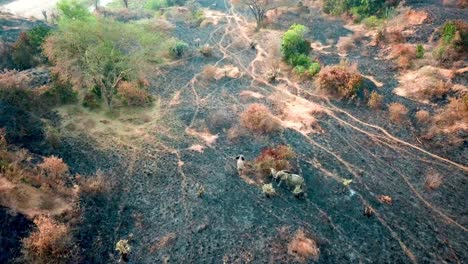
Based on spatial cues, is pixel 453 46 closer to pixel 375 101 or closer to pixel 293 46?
pixel 375 101

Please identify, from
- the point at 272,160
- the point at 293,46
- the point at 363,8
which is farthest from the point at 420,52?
the point at 272,160

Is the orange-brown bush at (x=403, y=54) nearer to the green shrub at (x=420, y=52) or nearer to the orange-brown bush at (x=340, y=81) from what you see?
the green shrub at (x=420, y=52)

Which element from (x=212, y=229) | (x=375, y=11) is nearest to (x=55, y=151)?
(x=212, y=229)

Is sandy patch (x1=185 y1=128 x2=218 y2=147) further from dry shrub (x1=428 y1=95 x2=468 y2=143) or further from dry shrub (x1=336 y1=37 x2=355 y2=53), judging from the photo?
dry shrub (x1=336 y1=37 x2=355 y2=53)

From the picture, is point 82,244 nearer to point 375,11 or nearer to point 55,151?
point 55,151

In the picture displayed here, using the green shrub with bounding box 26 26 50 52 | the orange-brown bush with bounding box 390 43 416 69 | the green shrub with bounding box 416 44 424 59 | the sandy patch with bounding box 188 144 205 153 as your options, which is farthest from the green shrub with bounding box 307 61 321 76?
the green shrub with bounding box 26 26 50 52
